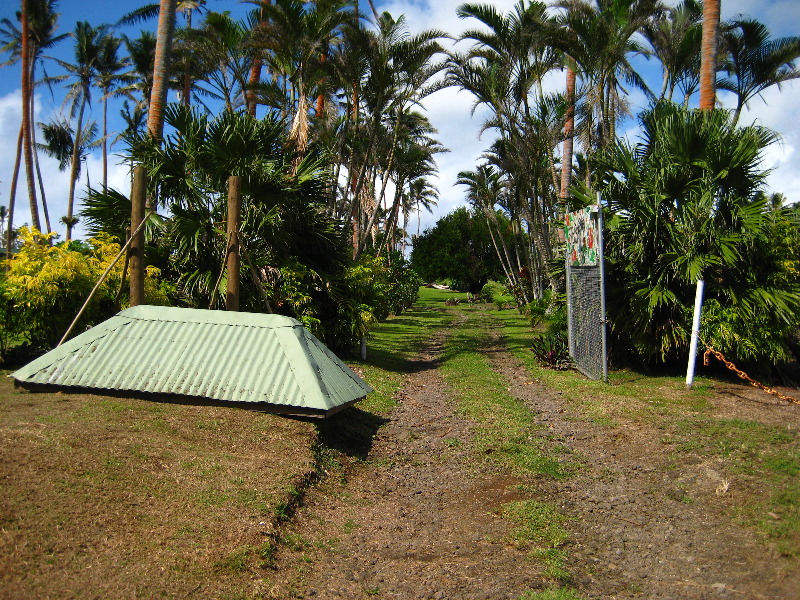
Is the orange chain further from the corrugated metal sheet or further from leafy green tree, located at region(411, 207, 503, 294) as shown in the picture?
leafy green tree, located at region(411, 207, 503, 294)

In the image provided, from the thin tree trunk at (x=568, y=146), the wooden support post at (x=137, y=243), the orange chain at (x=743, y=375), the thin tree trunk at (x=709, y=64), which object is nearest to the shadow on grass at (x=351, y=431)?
the wooden support post at (x=137, y=243)

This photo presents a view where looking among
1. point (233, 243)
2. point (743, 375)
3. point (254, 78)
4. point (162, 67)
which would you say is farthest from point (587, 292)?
point (254, 78)

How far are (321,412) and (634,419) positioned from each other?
409cm

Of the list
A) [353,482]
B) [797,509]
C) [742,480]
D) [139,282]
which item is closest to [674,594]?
[797,509]

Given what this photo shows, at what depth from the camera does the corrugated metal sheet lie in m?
7.51

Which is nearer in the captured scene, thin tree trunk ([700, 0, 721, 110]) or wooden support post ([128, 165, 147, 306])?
wooden support post ([128, 165, 147, 306])

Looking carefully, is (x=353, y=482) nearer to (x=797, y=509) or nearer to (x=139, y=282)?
(x=797, y=509)

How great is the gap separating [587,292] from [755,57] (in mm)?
12106

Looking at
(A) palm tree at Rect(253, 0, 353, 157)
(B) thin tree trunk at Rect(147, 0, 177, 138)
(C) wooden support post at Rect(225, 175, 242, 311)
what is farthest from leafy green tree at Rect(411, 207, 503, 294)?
(C) wooden support post at Rect(225, 175, 242, 311)

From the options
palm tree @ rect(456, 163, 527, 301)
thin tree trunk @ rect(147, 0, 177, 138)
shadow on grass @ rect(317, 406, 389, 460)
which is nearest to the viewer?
shadow on grass @ rect(317, 406, 389, 460)

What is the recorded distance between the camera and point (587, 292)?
484 inches

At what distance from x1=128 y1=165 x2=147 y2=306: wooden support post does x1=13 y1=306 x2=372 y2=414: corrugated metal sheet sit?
2.97 ft

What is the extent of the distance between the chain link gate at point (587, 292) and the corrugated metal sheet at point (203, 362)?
4.81 meters

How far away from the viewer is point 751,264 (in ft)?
37.0
